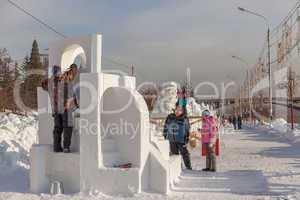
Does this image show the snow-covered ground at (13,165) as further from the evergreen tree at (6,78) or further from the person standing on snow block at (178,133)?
the evergreen tree at (6,78)

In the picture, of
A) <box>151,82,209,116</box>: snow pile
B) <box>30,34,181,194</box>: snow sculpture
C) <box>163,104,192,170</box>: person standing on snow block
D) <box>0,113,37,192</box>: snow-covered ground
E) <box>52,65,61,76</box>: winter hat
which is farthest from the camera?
<box>151,82,209,116</box>: snow pile

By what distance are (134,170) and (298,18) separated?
1453 centimetres

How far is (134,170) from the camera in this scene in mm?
8797

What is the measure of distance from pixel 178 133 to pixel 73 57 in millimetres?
3337

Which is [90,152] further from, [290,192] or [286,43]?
[286,43]

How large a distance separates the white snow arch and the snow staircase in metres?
1.67

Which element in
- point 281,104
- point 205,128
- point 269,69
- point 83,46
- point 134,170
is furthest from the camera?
point 281,104

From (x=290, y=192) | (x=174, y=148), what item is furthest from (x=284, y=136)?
(x=290, y=192)

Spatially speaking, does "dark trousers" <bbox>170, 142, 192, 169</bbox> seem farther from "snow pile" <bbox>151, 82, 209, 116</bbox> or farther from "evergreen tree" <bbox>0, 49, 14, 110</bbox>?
"evergreen tree" <bbox>0, 49, 14, 110</bbox>

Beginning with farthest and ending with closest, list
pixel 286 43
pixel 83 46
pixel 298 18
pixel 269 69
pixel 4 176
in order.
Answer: pixel 269 69
pixel 286 43
pixel 298 18
pixel 4 176
pixel 83 46

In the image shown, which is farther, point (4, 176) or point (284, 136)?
point (284, 136)

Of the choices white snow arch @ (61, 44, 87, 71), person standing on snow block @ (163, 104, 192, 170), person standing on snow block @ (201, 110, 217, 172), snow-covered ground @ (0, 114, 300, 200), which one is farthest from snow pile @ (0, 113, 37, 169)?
person standing on snow block @ (201, 110, 217, 172)

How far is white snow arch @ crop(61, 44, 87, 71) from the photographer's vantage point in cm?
1003

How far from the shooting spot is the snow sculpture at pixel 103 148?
893 cm
